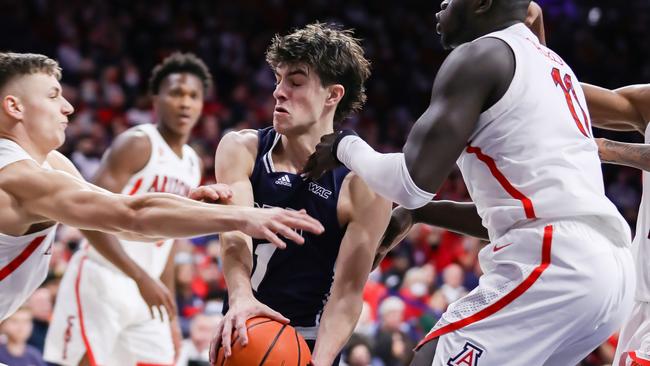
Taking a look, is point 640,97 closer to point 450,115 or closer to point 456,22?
point 456,22

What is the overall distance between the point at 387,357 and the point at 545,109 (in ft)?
18.1

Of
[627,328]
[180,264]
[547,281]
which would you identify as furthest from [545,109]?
[180,264]

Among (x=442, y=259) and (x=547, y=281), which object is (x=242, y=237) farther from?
(x=442, y=259)

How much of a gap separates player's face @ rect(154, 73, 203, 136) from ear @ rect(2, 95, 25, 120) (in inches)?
100

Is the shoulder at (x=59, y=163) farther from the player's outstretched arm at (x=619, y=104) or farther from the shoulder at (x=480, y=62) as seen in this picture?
the player's outstretched arm at (x=619, y=104)

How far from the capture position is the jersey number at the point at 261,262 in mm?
3848

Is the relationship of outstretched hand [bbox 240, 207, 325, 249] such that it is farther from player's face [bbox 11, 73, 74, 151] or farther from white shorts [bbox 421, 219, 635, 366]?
player's face [bbox 11, 73, 74, 151]

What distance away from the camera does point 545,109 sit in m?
3.04

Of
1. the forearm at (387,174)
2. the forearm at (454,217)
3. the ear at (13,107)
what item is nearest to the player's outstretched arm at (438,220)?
the forearm at (454,217)

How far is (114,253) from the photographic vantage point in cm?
535

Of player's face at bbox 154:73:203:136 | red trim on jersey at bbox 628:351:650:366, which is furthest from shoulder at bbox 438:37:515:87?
player's face at bbox 154:73:203:136

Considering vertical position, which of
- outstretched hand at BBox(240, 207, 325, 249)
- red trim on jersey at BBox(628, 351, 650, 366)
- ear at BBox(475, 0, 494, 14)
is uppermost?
ear at BBox(475, 0, 494, 14)

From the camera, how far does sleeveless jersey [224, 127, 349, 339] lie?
3.83 meters

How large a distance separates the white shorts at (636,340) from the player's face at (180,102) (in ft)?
12.1
